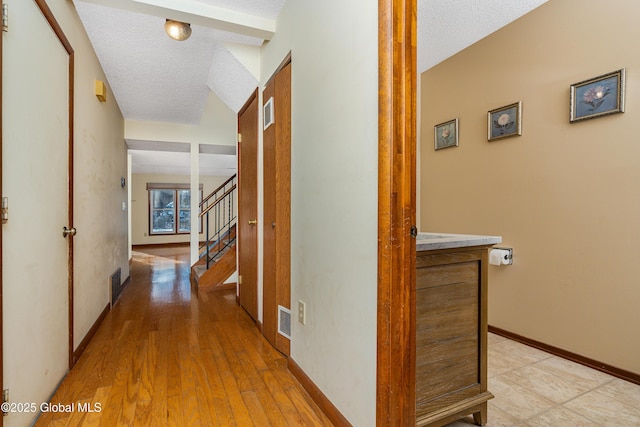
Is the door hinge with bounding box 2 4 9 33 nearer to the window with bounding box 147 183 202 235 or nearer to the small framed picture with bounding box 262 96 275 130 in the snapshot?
the small framed picture with bounding box 262 96 275 130

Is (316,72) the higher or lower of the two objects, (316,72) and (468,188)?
the higher

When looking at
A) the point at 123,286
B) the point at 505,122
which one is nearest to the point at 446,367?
the point at 505,122

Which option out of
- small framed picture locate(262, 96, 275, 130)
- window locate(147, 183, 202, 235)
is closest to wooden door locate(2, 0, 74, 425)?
small framed picture locate(262, 96, 275, 130)

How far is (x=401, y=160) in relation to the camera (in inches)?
46.7

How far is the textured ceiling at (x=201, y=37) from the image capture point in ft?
7.27

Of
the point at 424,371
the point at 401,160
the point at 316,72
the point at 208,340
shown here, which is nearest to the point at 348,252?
the point at 401,160

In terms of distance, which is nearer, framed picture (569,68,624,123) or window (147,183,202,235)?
framed picture (569,68,624,123)

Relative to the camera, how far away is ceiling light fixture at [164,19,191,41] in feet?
7.73

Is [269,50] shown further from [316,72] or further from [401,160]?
[401,160]

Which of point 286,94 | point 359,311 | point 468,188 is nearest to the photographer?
point 359,311

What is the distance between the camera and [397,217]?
1176mm

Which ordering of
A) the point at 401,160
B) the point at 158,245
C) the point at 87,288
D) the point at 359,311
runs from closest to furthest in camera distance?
the point at 401,160 < the point at 359,311 < the point at 87,288 < the point at 158,245

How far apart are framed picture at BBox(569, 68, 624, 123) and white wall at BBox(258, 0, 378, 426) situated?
6.00 feet

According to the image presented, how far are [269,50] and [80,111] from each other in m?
1.48
